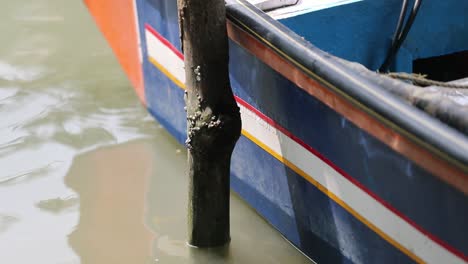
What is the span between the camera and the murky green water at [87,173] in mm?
3240

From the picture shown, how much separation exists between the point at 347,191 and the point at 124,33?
1.84 metres

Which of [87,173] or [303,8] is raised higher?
[303,8]

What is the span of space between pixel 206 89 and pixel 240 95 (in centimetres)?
31

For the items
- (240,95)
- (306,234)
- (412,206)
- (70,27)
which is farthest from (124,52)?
(412,206)

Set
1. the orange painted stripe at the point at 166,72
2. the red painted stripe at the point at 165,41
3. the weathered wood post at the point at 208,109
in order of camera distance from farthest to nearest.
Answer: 1. the orange painted stripe at the point at 166,72
2. the red painted stripe at the point at 165,41
3. the weathered wood post at the point at 208,109

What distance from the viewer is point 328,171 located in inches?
108

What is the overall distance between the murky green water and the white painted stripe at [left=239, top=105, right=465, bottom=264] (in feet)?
1.45

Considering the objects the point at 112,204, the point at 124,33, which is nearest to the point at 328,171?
the point at 112,204

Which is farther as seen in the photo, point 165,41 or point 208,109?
point 165,41

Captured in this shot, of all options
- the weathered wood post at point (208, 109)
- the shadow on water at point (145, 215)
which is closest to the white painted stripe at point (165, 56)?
the shadow on water at point (145, 215)

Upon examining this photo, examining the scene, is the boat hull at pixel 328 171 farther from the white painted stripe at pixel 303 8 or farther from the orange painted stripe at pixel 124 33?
the orange painted stripe at pixel 124 33

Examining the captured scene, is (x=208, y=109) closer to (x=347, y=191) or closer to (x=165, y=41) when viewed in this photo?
(x=347, y=191)

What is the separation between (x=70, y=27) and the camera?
506 centimetres

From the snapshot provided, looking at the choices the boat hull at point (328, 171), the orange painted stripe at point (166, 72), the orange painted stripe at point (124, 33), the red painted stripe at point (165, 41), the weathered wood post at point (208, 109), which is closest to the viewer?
the boat hull at point (328, 171)
